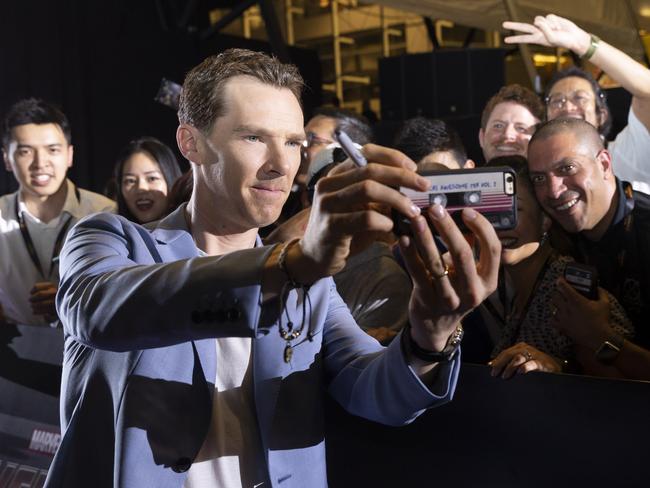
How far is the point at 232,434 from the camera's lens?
1619 millimetres

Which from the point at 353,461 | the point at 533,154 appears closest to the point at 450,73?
the point at 533,154

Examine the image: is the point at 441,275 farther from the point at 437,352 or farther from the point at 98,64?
the point at 98,64

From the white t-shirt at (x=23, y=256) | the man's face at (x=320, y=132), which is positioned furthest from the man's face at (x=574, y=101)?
the white t-shirt at (x=23, y=256)

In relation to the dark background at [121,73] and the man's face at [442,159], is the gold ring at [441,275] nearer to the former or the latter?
the man's face at [442,159]

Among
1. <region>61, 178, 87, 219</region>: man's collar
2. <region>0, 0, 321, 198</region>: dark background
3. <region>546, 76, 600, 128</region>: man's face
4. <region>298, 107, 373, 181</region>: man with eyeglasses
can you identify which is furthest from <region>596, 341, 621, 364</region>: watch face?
<region>0, 0, 321, 198</region>: dark background

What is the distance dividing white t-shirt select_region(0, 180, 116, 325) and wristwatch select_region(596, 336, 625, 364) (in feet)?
8.55

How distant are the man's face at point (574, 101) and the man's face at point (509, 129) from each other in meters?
0.11

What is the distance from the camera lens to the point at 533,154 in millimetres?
2635

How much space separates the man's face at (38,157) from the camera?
13.9ft

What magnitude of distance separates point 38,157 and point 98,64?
3461 mm

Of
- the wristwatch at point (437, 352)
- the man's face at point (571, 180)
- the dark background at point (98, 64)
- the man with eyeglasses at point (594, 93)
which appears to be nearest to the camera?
the wristwatch at point (437, 352)

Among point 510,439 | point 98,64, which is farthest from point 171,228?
point 98,64

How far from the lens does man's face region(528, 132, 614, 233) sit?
8.35 feet

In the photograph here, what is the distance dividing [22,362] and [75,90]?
449 cm
